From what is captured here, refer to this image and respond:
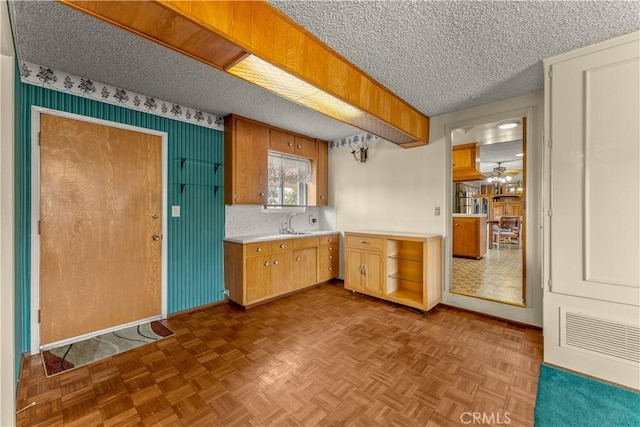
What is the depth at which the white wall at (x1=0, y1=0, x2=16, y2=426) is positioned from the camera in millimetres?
1354

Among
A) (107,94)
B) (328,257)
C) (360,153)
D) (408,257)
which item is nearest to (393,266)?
(408,257)

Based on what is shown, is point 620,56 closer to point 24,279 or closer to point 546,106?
point 546,106

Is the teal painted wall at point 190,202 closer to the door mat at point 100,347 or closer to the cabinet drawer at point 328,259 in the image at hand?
the door mat at point 100,347

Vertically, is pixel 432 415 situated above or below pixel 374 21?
below

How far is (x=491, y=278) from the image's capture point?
14.1ft

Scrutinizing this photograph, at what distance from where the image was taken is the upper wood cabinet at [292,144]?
3.86 m

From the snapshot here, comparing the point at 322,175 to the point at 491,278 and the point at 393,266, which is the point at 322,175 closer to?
the point at 393,266

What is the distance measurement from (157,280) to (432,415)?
2869 mm

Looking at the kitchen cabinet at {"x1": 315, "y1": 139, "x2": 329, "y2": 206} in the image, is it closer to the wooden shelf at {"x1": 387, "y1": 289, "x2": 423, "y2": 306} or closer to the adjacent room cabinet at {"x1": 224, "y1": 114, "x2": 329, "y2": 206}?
the adjacent room cabinet at {"x1": 224, "y1": 114, "x2": 329, "y2": 206}

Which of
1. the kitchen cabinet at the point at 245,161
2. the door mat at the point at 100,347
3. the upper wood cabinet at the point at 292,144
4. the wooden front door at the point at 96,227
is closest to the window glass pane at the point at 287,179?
the upper wood cabinet at the point at 292,144

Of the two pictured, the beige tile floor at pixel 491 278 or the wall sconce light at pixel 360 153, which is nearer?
the beige tile floor at pixel 491 278

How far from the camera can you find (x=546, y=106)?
218 centimetres

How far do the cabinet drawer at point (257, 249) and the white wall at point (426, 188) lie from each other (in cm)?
158

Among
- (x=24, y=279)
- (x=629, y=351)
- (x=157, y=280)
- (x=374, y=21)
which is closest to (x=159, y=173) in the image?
(x=157, y=280)
